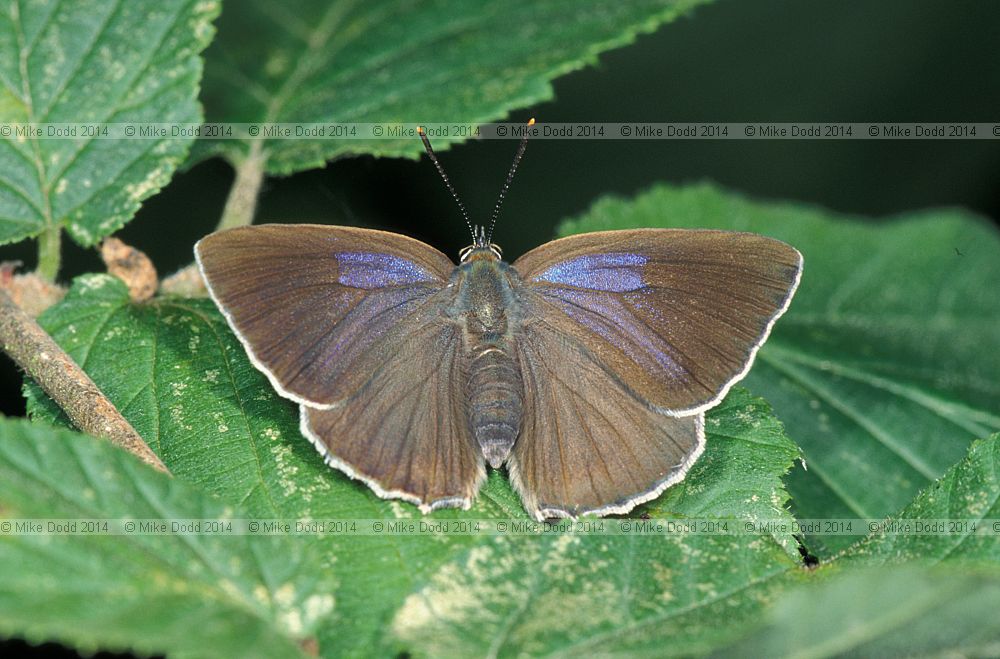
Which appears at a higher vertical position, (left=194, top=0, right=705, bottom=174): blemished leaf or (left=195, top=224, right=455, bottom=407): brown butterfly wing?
(left=194, top=0, right=705, bottom=174): blemished leaf

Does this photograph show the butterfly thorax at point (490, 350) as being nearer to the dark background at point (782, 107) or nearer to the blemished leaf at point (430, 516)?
→ the blemished leaf at point (430, 516)

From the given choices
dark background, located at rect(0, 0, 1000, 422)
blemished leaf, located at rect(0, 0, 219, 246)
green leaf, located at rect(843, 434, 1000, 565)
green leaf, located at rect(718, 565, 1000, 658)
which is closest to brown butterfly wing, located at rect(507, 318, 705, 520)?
green leaf, located at rect(843, 434, 1000, 565)

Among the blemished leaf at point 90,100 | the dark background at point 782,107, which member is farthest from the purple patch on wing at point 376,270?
the dark background at point 782,107

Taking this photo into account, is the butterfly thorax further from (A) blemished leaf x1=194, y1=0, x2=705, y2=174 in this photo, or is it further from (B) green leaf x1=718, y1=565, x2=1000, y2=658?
(B) green leaf x1=718, y1=565, x2=1000, y2=658

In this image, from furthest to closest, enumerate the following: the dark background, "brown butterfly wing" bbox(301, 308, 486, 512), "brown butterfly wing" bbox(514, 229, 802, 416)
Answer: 1. the dark background
2. "brown butterfly wing" bbox(514, 229, 802, 416)
3. "brown butterfly wing" bbox(301, 308, 486, 512)

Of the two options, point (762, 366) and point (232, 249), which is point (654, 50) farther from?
point (232, 249)

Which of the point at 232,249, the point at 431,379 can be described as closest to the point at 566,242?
the point at 431,379
